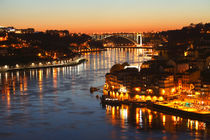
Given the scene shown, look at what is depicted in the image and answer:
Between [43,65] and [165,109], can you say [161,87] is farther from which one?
[43,65]

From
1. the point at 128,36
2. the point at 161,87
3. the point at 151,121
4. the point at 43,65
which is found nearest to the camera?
the point at 151,121

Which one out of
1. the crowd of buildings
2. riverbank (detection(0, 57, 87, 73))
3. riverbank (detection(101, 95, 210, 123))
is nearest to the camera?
riverbank (detection(101, 95, 210, 123))

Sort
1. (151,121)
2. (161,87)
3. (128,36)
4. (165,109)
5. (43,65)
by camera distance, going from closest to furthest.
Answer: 1. (151,121)
2. (165,109)
3. (161,87)
4. (43,65)
5. (128,36)

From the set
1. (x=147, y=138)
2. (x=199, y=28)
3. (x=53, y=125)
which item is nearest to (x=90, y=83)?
(x=53, y=125)

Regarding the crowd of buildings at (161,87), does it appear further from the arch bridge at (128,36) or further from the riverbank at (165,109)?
the arch bridge at (128,36)

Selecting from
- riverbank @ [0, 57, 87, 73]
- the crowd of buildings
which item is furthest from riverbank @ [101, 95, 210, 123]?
riverbank @ [0, 57, 87, 73]

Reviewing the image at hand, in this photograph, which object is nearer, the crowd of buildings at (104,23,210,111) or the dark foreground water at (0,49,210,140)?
the dark foreground water at (0,49,210,140)

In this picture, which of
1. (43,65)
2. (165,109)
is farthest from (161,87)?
(43,65)

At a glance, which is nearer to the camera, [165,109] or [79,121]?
[79,121]

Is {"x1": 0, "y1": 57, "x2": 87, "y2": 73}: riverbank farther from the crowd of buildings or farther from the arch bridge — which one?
the arch bridge

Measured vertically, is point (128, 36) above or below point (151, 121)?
above

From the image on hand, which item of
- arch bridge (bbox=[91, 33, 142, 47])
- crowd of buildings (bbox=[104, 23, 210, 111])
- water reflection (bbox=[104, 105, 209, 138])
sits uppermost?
arch bridge (bbox=[91, 33, 142, 47])
